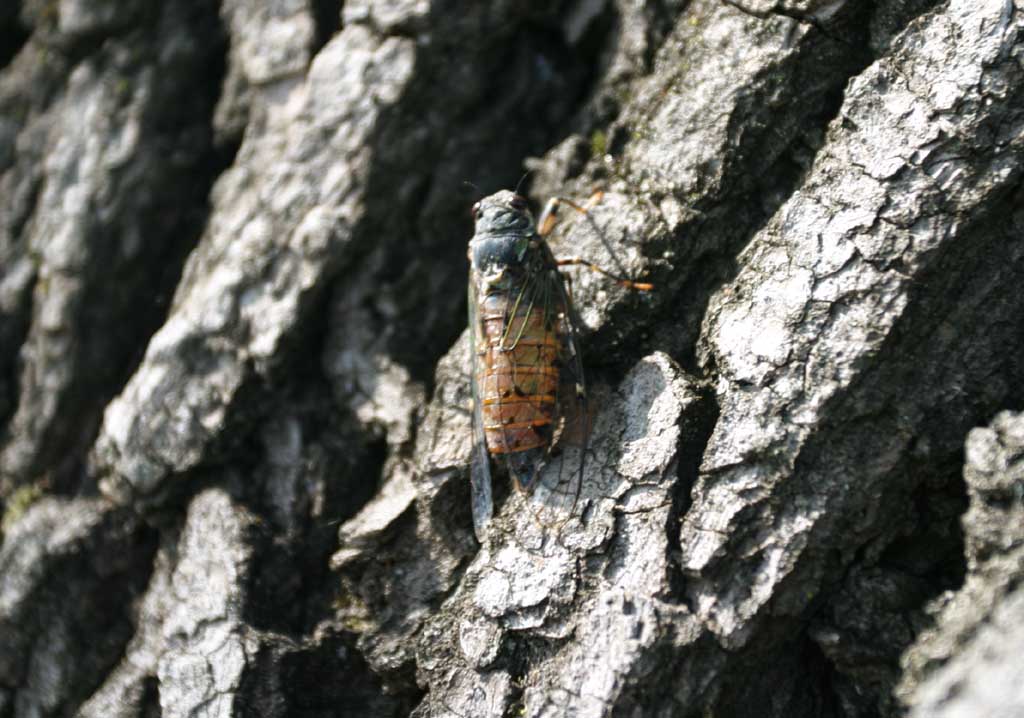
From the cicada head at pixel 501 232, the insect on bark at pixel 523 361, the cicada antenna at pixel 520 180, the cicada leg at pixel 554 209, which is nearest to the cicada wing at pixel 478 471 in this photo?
the insect on bark at pixel 523 361

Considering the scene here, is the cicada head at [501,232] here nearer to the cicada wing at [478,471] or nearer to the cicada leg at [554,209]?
the cicada leg at [554,209]

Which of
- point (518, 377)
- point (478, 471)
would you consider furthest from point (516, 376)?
point (478, 471)

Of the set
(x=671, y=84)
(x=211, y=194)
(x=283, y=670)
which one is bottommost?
(x=283, y=670)

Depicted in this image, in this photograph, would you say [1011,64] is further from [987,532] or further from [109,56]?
[109,56]

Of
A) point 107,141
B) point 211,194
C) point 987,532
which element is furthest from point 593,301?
point 107,141

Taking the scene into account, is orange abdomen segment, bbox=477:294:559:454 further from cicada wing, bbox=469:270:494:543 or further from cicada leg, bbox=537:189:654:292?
cicada leg, bbox=537:189:654:292

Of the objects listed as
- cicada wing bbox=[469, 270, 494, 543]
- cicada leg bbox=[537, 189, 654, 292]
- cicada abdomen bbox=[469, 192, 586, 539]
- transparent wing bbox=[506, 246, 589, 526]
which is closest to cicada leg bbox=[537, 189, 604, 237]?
cicada leg bbox=[537, 189, 654, 292]
